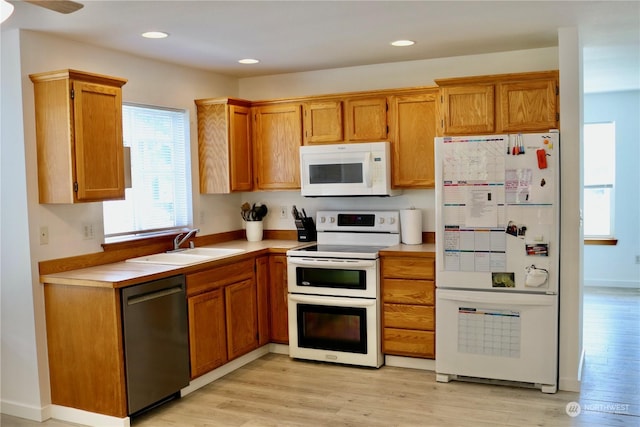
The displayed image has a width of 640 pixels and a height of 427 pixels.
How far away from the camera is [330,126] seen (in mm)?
4828

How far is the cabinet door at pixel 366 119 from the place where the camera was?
183 inches

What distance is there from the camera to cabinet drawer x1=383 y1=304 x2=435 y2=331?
4234 mm

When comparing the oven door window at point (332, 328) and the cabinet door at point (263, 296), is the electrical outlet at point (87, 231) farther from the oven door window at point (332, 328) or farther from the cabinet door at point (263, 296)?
the oven door window at point (332, 328)

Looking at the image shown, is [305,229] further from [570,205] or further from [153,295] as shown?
[570,205]

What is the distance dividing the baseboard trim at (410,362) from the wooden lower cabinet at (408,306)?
0.07 metres

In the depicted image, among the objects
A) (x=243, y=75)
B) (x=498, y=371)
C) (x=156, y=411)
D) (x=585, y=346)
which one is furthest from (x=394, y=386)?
(x=243, y=75)

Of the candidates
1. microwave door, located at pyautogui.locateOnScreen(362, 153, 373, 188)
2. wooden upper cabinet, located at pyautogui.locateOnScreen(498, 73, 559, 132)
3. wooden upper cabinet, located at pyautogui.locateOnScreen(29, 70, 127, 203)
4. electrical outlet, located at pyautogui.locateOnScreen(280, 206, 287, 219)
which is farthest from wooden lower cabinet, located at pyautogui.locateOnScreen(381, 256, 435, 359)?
wooden upper cabinet, located at pyautogui.locateOnScreen(29, 70, 127, 203)

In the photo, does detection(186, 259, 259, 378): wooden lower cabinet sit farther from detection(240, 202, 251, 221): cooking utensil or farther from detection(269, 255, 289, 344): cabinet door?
detection(240, 202, 251, 221): cooking utensil

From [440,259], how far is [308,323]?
1211mm

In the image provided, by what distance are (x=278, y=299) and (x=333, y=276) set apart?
22.6 inches

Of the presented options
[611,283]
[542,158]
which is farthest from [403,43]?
[611,283]

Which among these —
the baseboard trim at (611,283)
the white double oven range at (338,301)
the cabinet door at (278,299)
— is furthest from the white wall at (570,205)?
the baseboard trim at (611,283)

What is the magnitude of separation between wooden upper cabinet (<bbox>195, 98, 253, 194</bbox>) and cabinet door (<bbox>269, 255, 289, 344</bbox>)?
746mm

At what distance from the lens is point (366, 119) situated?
4.71 meters
